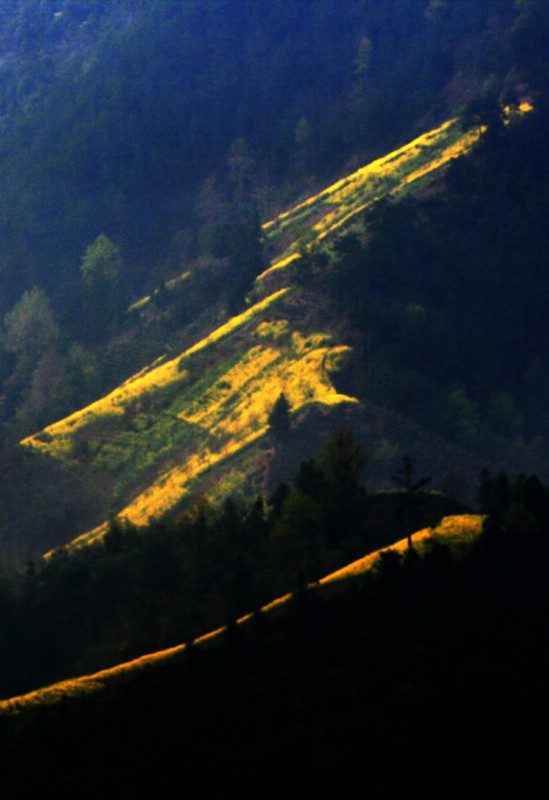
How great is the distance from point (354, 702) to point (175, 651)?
59.4ft

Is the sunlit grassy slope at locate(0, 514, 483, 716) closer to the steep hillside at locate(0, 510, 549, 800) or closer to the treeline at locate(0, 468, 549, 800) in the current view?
the steep hillside at locate(0, 510, 549, 800)

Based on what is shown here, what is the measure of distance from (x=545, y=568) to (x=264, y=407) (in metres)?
94.8

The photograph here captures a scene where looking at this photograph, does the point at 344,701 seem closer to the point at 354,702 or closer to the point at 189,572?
the point at 354,702

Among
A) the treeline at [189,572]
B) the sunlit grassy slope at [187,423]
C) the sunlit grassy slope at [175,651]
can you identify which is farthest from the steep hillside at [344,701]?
the sunlit grassy slope at [187,423]

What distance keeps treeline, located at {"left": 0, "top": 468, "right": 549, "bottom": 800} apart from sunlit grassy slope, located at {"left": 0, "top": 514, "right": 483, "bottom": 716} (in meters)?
1.08

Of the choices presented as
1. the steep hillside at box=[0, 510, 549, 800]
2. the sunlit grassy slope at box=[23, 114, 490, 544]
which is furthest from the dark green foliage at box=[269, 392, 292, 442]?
the steep hillside at box=[0, 510, 549, 800]

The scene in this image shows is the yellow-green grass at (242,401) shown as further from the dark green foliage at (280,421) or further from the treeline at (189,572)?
the treeline at (189,572)

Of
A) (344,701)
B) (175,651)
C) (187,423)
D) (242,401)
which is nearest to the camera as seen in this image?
(344,701)

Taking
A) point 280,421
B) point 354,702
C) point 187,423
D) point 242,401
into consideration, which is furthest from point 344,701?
point 187,423

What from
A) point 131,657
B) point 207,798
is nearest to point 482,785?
point 207,798

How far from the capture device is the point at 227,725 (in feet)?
256

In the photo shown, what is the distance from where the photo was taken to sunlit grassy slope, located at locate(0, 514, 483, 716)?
86062 millimetres

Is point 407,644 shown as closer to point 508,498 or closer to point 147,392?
point 508,498

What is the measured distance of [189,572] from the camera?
11656 centimetres
